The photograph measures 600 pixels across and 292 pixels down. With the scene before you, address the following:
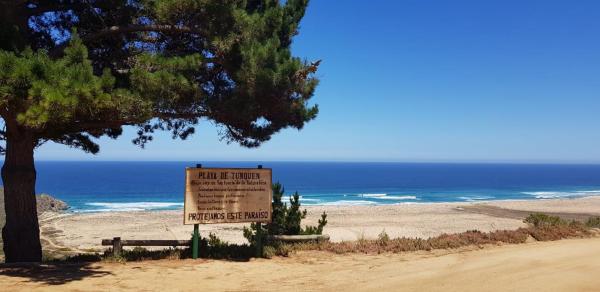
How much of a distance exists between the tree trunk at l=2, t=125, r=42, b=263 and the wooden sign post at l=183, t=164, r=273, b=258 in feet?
10.5

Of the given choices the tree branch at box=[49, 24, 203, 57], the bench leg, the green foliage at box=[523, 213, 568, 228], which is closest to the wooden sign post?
the bench leg

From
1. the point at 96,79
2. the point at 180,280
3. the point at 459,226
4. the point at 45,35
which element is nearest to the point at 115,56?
the point at 45,35

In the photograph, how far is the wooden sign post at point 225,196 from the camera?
10.5m

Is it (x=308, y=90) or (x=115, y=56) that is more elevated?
(x=115, y=56)

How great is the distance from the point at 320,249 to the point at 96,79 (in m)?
6.51

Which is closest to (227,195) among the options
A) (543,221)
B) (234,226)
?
(543,221)

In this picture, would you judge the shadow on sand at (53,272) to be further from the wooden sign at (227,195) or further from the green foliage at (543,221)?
the green foliage at (543,221)

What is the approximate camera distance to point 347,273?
9.36m

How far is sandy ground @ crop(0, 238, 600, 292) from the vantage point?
8.02 meters

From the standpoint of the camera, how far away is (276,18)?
9688 millimetres

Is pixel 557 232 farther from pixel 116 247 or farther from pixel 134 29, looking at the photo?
pixel 134 29

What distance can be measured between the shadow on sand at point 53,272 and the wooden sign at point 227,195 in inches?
77.9

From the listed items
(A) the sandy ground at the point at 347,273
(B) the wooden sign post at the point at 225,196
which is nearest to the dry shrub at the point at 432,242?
(A) the sandy ground at the point at 347,273

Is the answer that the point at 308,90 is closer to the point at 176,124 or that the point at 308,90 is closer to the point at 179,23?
the point at 179,23
